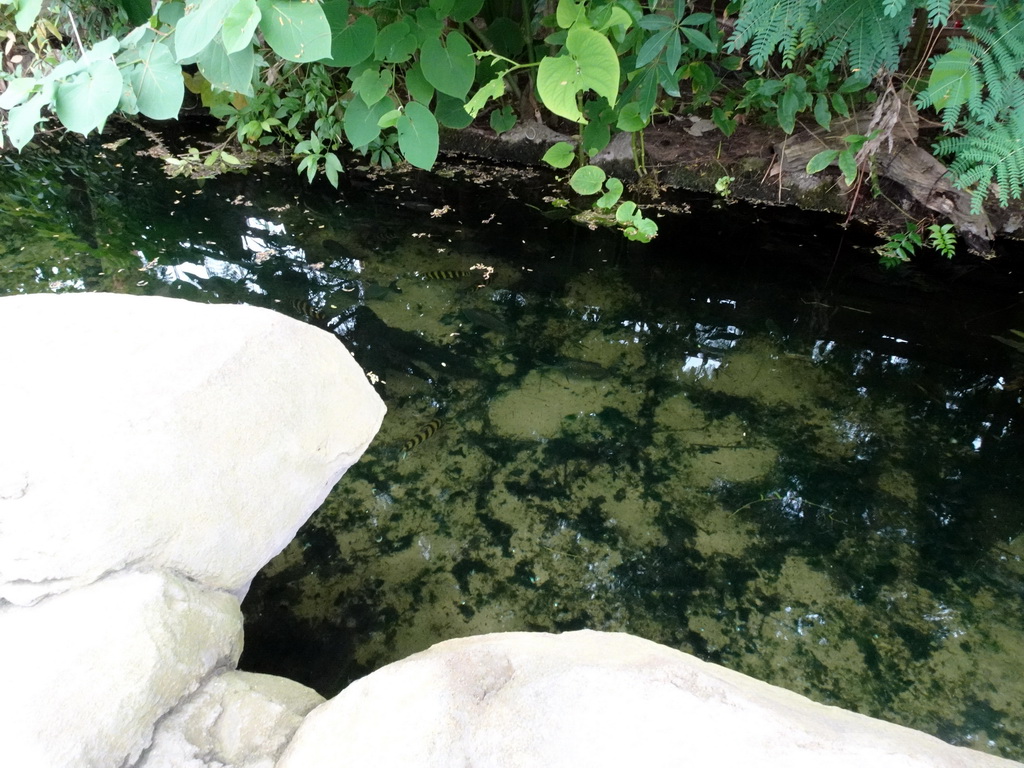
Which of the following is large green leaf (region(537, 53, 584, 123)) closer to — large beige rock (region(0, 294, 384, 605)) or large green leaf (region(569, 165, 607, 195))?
large green leaf (region(569, 165, 607, 195))

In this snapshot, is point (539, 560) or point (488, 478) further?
point (488, 478)

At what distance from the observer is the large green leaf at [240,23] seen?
153cm

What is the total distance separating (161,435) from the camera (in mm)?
1464

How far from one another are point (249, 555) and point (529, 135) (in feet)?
13.6

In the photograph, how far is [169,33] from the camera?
74.9 inches

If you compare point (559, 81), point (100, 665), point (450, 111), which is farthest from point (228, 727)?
point (450, 111)

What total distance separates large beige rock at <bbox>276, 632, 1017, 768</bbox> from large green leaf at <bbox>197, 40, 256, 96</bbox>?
1540 millimetres

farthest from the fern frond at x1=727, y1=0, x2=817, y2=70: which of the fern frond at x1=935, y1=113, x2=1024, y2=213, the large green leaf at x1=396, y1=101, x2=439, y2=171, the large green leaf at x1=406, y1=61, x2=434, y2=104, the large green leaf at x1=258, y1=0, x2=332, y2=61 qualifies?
the large green leaf at x1=258, y1=0, x2=332, y2=61

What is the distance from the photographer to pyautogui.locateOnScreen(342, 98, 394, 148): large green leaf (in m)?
2.98

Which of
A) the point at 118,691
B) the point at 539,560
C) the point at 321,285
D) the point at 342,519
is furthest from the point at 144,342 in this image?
the point at 321,285

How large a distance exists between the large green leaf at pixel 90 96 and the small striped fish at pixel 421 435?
1475 mm

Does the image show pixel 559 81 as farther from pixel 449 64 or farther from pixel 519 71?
pixel 519 71

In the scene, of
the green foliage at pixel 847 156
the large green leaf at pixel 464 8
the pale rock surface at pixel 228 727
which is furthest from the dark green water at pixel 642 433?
the large green leaf at pixel 464 8

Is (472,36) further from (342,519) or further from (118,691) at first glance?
(118,691)
